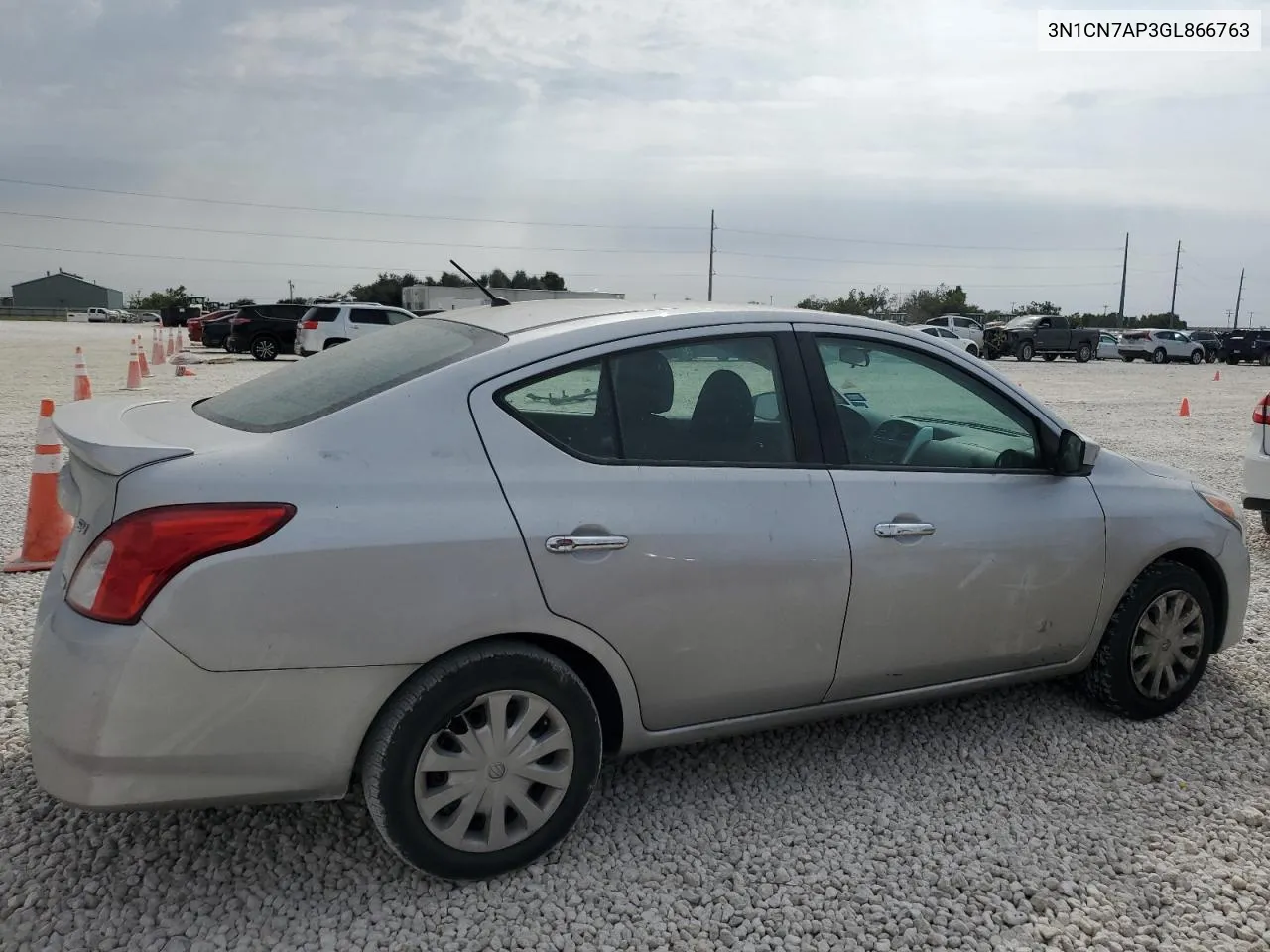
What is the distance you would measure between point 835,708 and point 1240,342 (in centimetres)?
4885

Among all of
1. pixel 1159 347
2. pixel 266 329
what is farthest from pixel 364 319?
pixel 1159 347

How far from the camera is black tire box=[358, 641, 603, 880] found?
2.57 meters

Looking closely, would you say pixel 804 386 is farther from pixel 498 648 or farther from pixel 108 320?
pixel 108 320

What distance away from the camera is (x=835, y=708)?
3305 millimetres

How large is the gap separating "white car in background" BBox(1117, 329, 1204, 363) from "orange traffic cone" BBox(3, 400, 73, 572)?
44669 millimetres

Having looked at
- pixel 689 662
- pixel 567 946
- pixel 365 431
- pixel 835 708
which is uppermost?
pixel 365 431

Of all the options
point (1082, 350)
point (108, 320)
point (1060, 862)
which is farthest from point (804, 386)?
point (108, 320)

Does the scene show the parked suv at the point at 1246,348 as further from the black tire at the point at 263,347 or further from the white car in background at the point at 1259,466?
the white car in background at the point at 1259,466

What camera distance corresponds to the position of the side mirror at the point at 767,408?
10.4 ft

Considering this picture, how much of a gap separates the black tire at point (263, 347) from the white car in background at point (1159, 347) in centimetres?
3444

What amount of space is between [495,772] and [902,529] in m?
1.48

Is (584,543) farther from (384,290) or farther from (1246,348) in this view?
(384,290)

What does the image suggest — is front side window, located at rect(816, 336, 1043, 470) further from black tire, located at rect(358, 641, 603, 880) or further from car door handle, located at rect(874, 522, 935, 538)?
black tire, located at rect(358, 641, 603, 880)

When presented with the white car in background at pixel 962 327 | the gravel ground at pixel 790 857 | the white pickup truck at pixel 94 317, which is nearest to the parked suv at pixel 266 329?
the white car in background at pixel 962 327
